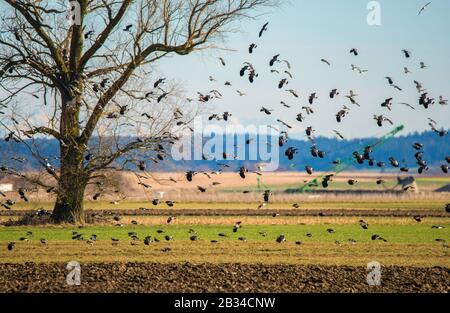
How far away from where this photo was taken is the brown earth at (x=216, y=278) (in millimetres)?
21875

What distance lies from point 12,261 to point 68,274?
6386mm

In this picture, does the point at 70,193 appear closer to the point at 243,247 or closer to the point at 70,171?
the point at 70,171

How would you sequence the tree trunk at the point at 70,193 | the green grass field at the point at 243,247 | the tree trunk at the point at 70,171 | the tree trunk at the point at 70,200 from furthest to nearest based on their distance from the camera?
the tree trunk at the point at 70,200 → the tree trunk at the point at 70,193 → the tree trunk at the point at 70,171 → the green grass field at the point at 243,247

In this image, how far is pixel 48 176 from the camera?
45500mm

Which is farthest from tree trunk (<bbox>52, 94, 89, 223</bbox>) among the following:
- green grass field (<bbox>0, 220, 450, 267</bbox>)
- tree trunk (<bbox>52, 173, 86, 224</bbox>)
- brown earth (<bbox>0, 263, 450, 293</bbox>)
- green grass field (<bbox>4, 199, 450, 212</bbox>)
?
green grass field (<bbox>4, 199, 450, 212</bbox>)

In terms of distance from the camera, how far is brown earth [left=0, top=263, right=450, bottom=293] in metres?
21.9

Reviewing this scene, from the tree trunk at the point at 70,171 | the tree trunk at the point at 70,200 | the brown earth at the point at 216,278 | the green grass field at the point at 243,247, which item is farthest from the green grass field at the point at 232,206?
the brown earth at the point at 216,278

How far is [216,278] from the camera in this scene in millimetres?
23641

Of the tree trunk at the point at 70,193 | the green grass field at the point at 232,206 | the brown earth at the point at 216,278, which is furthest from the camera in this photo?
the green grass field at the point at 232,206

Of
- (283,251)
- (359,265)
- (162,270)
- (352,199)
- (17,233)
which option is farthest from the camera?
(352,199)

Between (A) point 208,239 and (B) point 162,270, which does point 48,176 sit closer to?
(A) point 208,239

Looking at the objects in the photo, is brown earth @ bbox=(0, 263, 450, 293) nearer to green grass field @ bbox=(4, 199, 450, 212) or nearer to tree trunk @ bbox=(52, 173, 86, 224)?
tree trunk @ bbox=(52, 173, 86, 224)

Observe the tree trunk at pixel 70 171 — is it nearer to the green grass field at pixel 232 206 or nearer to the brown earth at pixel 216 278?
the brown earth at pixel 216 278
